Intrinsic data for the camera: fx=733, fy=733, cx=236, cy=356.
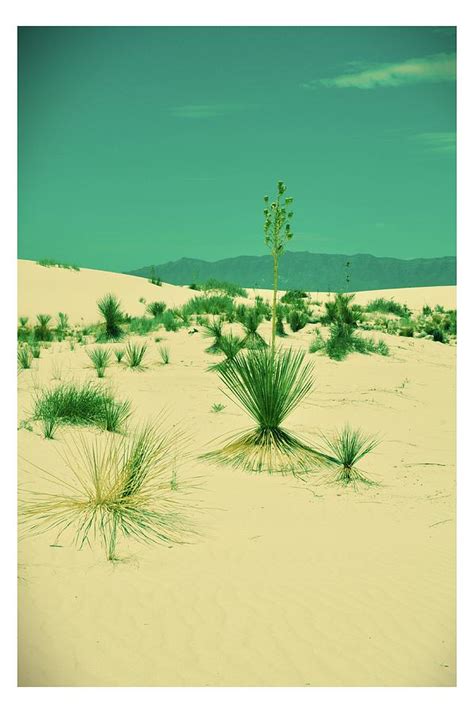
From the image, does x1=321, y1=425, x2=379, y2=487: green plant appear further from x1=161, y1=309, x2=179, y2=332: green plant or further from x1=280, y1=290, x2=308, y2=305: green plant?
x1=280, y1=290, x2=308, y2=305: green plant

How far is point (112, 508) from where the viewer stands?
5207 millimetres

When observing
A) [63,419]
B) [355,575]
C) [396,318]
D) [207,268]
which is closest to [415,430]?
[63,419]

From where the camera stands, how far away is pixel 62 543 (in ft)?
15.5

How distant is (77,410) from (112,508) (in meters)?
3.12

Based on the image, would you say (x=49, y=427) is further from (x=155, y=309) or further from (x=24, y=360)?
(x=155, y=309)

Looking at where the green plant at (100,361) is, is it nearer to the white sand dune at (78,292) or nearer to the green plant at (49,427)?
the green plant at (49,427)

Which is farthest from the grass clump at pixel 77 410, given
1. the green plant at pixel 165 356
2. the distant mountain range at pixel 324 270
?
the distant mountain range at pixel 324 270

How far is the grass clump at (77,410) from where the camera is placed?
794 cm

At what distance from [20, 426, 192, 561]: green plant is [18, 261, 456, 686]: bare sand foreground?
0.17m

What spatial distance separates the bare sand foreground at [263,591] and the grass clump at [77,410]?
36cm

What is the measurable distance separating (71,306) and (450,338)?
39.7 feet

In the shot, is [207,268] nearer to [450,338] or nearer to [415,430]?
[450,338]

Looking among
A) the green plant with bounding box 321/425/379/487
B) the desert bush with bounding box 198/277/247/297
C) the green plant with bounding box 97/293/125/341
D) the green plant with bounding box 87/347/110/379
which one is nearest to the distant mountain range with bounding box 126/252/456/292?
the desert bush with bounding box 198/277/247/297

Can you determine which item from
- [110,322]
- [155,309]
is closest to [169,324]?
[110,322]
